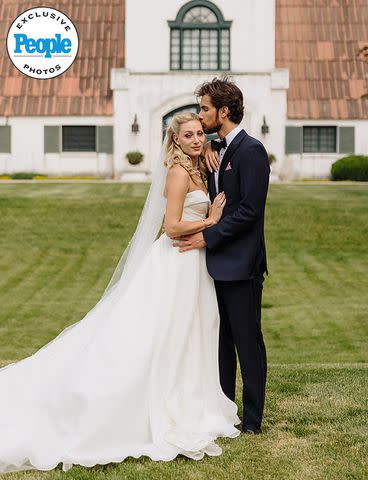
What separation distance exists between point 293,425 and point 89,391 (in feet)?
4.83

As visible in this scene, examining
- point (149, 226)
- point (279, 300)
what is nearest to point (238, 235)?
point (149, 226)

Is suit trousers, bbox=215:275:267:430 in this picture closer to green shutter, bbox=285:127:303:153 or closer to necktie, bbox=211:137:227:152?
necktie, bbox=211:137:227:152

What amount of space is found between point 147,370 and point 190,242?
88 centimetres

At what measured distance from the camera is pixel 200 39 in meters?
35.1

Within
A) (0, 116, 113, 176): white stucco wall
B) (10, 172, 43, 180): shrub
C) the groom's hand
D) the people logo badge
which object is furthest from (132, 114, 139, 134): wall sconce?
the groom's hand

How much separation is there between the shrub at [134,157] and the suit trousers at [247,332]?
1107 inches

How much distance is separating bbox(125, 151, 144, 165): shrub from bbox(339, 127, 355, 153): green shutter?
24.6ft

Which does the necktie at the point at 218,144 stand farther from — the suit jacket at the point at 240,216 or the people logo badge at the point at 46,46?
the people logo badge at the point at 46,46

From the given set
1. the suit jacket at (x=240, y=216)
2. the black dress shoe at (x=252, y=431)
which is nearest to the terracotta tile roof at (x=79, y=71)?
the suit jacket at (x=240, y=216)

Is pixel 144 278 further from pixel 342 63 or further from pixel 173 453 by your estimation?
pixel 342 63

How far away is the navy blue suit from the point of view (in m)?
6.09

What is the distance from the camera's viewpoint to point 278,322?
15.1m

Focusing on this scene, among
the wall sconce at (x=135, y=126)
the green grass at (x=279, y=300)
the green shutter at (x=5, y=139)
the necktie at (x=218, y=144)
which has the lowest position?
the green grass at (x=279, y=300)

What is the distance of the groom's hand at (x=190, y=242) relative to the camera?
621 centimetres
